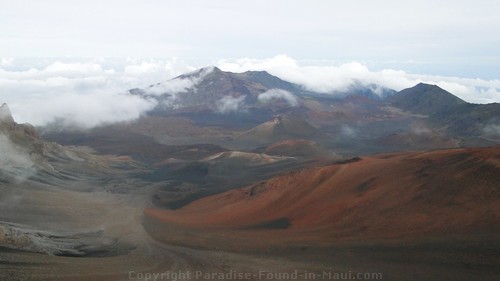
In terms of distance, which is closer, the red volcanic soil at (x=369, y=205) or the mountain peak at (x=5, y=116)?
the red volcanic soil at (x=369, y=205)

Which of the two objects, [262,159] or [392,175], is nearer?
[392,175]

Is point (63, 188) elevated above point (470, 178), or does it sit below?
below

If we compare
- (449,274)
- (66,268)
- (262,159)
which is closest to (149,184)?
(262,159)

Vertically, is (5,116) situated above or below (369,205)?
above

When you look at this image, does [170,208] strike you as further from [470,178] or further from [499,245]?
[499,245]

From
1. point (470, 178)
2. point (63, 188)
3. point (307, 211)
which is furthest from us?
point (63, 188)

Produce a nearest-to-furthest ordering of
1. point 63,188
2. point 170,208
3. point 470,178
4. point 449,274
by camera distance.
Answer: point 449,274
point 470,178
point 170,208
point 63,188

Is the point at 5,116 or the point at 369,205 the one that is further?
the point at 5,116

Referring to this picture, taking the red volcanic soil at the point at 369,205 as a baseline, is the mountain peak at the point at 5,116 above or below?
above
